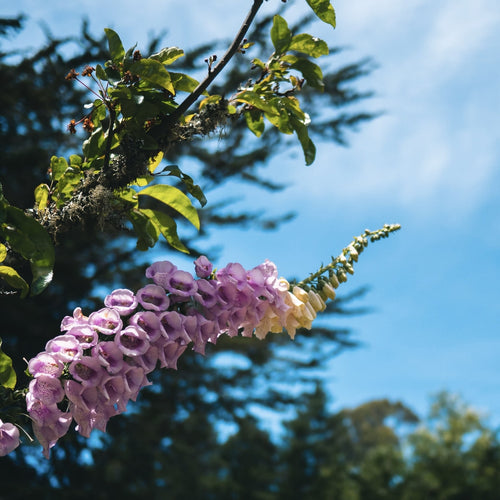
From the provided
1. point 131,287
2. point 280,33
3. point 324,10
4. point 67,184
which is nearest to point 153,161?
point 67,184

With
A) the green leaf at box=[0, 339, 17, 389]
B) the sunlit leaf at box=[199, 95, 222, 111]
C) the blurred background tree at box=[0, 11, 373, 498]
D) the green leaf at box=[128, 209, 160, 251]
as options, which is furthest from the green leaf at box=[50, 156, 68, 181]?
the blurred background tree at box=[0, 11, 373, 498]

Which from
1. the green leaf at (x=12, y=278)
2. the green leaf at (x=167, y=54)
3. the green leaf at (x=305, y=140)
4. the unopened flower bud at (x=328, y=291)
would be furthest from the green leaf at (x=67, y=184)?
the unopened flower bud at (x=328, y=291)

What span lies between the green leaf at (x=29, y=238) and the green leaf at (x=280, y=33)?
0.80m

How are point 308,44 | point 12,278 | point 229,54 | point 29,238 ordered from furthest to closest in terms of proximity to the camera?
point 308,44
point 229,54
point 12,278
point 29,238

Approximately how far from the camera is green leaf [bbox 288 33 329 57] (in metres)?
1.48

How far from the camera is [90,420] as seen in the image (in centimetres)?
125

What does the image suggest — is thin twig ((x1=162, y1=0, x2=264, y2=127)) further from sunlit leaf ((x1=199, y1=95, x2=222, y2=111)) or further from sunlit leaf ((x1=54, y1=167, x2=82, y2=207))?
sunlit leaf ((x1=54, y1=167, x2=82, y2=207))

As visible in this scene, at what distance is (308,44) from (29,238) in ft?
2.91

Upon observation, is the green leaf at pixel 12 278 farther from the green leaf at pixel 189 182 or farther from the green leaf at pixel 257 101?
the green leaf at pixel 257 101

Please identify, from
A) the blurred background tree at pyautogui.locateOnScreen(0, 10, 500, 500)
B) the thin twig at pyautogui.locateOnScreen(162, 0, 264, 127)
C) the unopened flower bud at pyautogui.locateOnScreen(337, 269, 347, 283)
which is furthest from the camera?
the blurred background tree at pyautogui.locateOnScreen(0, 10, 500, 500)

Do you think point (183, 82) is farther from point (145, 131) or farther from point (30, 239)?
point (30, 239)

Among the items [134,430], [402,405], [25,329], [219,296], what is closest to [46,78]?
[25,329]

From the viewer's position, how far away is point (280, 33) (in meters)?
1.47

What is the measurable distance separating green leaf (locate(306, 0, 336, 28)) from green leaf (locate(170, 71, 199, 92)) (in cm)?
36
